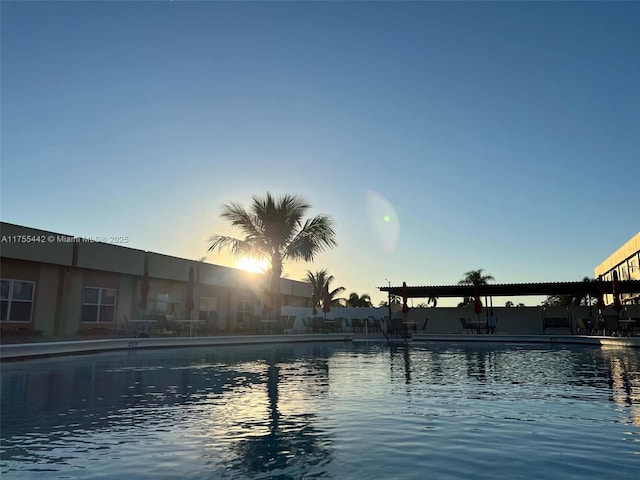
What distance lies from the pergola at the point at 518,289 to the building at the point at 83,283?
413 inches

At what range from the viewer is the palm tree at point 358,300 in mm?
44375

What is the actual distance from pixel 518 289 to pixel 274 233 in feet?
43.8

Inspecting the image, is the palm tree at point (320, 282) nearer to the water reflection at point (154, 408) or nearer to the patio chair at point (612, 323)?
the patio chair at point (612, 323)

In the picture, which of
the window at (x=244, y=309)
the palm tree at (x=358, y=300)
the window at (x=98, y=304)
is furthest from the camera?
the palm tree at (x=358, y=300)

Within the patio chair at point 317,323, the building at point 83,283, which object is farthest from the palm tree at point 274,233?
the building at point 83,283

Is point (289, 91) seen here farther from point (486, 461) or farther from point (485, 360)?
point (486, 461)

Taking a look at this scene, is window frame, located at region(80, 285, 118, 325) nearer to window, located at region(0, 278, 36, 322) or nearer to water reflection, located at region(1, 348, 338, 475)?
window, located at region(0, 278, 36, 322)

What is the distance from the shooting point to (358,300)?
45312 millimetres

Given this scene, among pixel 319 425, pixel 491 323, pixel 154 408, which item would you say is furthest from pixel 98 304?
pixel 491 323

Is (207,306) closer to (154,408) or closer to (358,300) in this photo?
(154,408)

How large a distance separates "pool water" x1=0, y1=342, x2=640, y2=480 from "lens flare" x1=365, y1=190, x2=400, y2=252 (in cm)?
1263

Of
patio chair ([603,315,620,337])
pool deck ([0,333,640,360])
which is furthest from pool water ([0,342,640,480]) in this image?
patio chair ([603,315,620,337])

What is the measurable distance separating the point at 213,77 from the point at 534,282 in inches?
734

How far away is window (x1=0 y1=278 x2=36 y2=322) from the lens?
16.4 m
